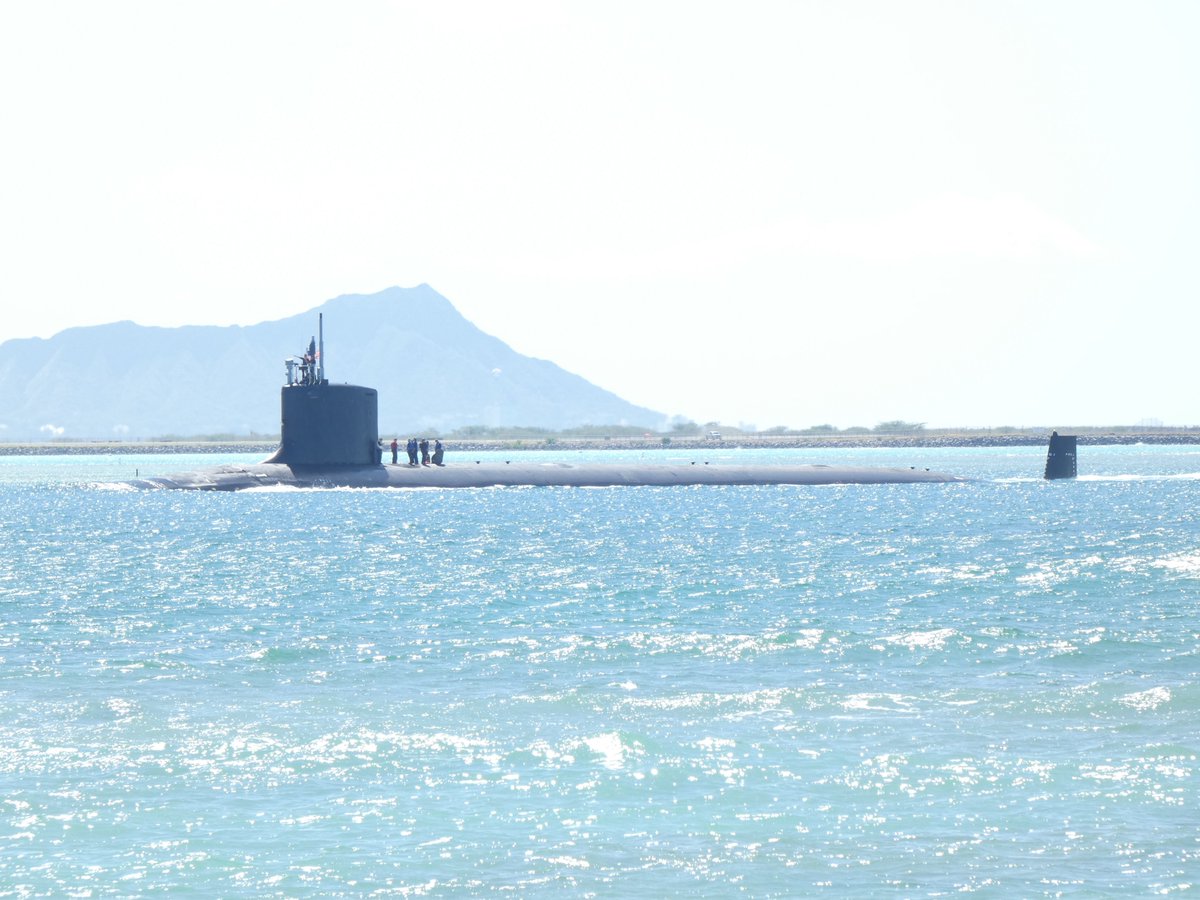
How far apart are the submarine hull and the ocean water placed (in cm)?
2325

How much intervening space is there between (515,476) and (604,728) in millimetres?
53013

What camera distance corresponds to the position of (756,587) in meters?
28.4

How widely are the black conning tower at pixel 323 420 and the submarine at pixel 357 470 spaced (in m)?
0.03

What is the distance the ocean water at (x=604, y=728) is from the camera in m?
10.9

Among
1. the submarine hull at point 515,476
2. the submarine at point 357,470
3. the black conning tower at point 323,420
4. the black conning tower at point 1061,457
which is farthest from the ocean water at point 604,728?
the black conning tower at point 1061,457

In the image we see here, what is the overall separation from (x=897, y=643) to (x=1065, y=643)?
219 centimetres

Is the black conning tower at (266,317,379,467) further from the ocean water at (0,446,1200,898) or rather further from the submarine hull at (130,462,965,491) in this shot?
the ocean water at (0,446,1200,898)

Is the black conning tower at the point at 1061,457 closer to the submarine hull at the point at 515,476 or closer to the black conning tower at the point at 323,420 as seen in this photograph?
the submarine hull at the point at 515,476

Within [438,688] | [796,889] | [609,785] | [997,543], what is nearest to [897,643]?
[438,688]

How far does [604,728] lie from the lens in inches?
599

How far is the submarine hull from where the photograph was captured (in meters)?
57.0

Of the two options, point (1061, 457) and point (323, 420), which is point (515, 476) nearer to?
point (323, 420)

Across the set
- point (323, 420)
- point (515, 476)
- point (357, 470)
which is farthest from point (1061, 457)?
point (323, 420)

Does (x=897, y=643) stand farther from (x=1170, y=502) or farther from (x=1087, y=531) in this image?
(x=1170, y=502)
